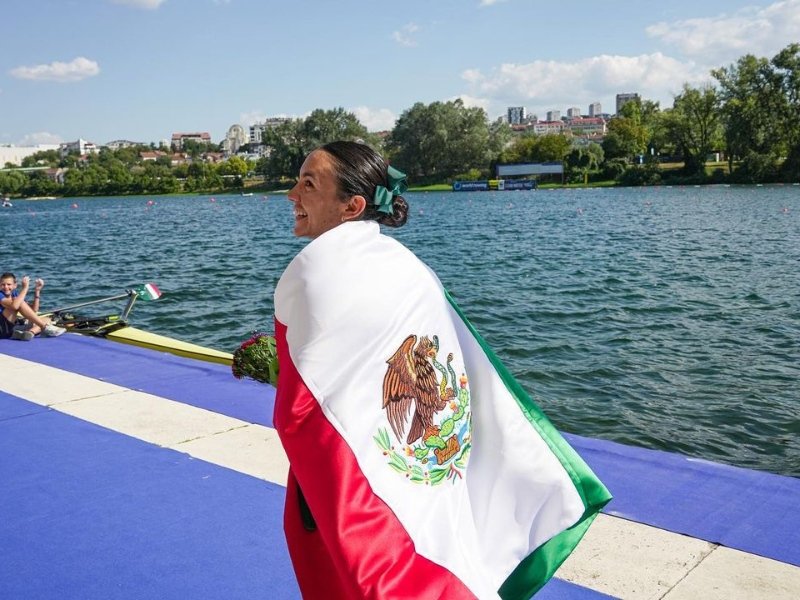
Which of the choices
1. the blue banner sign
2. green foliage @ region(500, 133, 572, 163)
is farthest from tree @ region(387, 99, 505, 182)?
the blue banner sign

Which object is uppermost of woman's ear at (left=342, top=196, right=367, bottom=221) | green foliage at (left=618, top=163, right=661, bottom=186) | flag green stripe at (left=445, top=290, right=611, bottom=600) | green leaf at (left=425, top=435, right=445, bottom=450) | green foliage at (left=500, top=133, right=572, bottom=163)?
green foliage at (left=500, top=133, right=572, bottom=163)

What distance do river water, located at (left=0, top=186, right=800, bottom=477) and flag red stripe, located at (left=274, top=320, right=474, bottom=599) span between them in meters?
0.28

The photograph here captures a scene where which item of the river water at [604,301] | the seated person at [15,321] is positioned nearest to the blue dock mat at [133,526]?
the river water at [604,301]

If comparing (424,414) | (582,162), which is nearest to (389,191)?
(424,414)

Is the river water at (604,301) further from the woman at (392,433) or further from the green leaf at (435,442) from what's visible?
the green leaf at (435,442)

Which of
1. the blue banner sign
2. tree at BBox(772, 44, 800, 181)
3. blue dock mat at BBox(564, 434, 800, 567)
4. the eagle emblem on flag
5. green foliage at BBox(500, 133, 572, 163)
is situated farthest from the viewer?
green foliage at BBox(500, 133, 572, 163)

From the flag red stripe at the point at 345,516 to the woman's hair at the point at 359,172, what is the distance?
0.41 m

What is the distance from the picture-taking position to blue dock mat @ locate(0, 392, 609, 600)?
3525 mm

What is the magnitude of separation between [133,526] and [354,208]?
266 cm

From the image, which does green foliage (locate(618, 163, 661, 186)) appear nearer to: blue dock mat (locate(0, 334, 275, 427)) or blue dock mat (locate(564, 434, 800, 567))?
blue dock mat (locate(0, 334, 275, 427))

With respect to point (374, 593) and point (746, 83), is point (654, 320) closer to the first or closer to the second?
point (374, 593)

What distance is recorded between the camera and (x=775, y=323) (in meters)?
14.3

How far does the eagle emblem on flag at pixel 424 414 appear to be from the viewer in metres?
2.09

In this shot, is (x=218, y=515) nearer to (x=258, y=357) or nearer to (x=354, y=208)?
(x=258, y=357)
